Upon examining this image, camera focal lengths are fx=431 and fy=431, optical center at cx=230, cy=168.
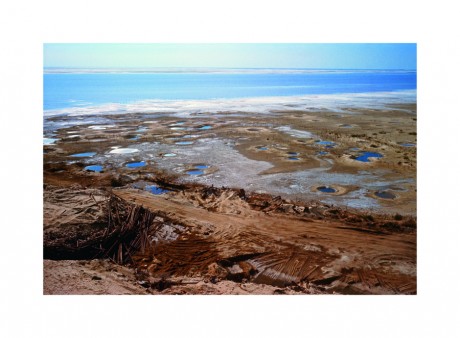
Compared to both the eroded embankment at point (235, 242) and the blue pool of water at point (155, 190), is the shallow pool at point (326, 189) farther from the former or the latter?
the blue pool of water at point (155, 190)

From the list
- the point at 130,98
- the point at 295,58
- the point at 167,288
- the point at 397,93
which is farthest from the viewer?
the point at 130,98

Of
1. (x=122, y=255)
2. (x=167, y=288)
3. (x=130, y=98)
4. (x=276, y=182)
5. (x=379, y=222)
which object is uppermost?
(x=130, y=98)

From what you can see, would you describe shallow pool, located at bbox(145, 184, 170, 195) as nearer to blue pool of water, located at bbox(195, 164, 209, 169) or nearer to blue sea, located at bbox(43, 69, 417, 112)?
blue pool of water, located at bbox(195, 164, 209, 169)

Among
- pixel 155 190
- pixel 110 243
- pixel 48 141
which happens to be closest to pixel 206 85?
pixel 155 190

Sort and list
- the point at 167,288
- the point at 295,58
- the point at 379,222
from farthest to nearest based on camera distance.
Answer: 1. the point at 295,58
2. the point at 379,222
3. the point at 167,288

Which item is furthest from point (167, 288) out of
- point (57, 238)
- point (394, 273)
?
point (394, 273)

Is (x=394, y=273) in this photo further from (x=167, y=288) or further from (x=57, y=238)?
(x=57, y=238)
